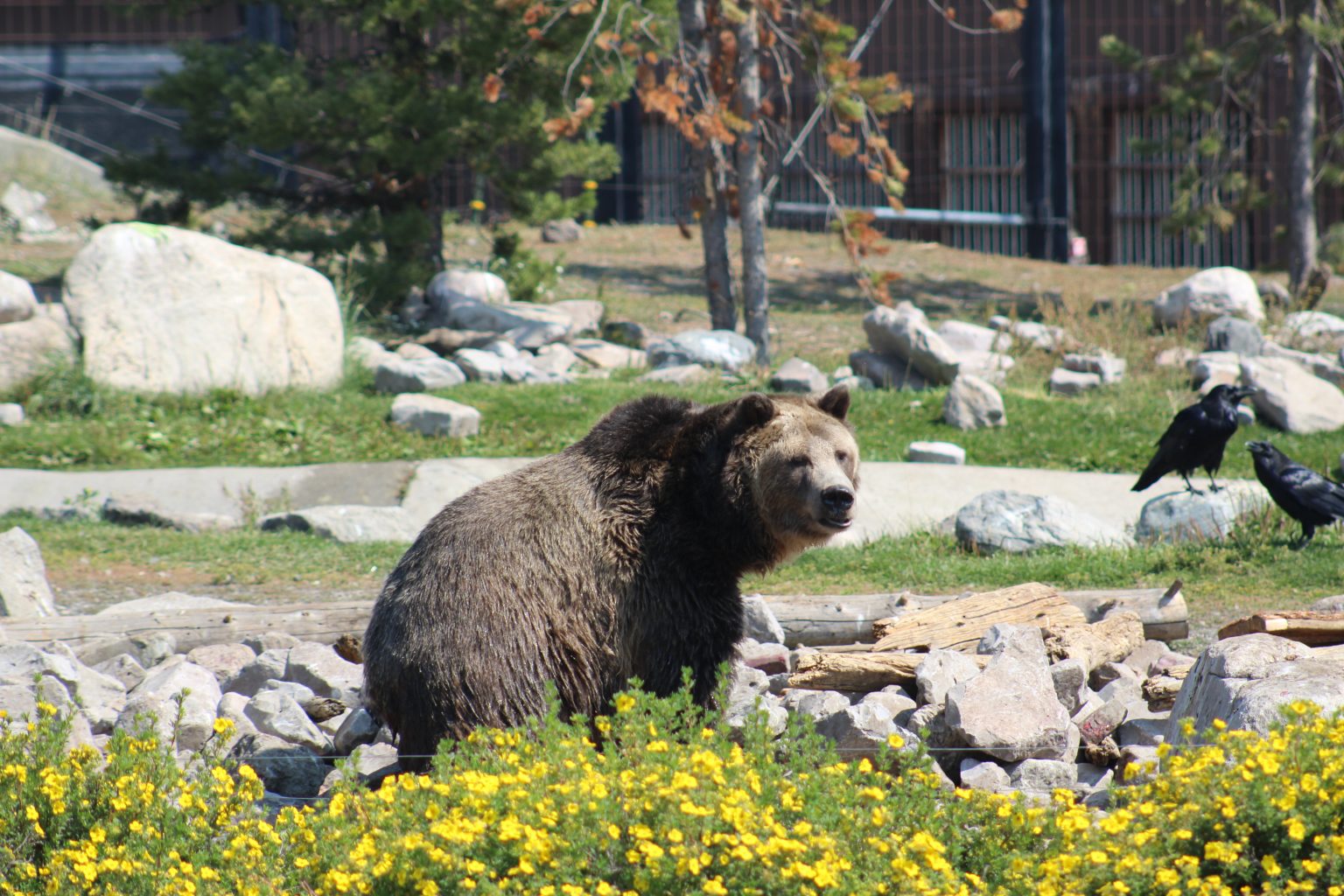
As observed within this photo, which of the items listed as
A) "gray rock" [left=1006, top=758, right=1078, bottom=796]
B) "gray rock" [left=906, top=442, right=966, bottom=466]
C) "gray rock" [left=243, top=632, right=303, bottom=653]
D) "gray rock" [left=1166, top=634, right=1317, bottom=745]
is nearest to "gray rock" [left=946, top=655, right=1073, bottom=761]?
"gray rock" [left=1006, top=758, right=1078, bottom=796]

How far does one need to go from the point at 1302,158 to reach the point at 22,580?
1484 centimetres

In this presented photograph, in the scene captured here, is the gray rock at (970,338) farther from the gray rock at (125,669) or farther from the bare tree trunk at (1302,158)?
the gray rock at (125,669)

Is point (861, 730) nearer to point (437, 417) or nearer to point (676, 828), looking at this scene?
point (676, 828)

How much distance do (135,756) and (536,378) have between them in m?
9.03

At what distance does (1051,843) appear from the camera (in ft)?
11.4

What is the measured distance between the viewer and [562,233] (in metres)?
20.5

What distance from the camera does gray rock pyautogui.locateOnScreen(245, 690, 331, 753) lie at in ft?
17.1

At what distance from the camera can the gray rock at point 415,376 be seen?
39.4 ft

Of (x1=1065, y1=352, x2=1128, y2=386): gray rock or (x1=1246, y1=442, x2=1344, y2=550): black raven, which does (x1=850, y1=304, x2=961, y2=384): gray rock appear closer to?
(x1=1065, y1=352, x2=1128, y2=386): gray rock

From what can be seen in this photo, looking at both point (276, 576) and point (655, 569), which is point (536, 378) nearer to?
point (276, 576)

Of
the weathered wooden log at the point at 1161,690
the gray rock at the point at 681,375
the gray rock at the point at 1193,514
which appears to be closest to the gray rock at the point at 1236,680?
the weathered wooden log at the point at 1161,690

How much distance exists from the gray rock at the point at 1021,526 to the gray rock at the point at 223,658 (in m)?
4.07

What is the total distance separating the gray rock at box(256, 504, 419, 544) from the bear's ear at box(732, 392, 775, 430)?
4433 millimetres

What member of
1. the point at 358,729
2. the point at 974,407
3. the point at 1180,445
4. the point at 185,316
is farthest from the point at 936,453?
the point at 185,316
